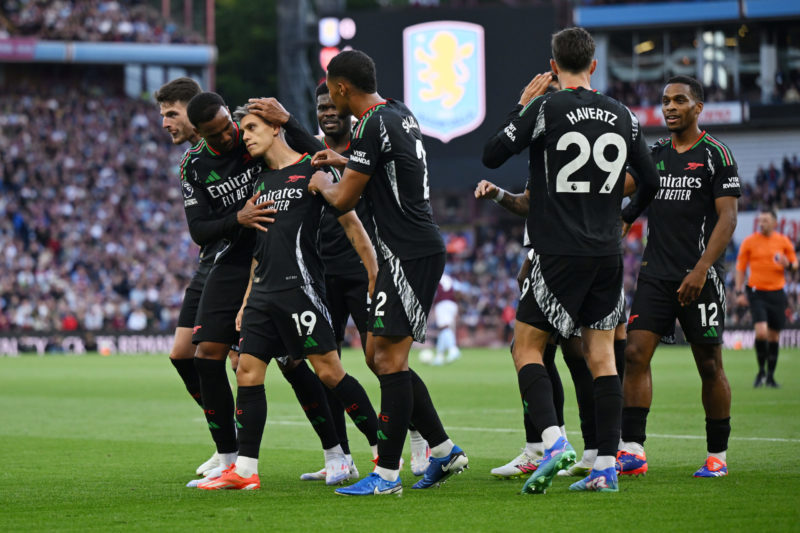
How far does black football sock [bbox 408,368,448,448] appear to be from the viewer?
22.0 ft

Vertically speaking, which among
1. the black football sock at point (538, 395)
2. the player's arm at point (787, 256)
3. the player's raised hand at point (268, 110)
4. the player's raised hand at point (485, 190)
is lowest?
the black football sock at point (538, 395)

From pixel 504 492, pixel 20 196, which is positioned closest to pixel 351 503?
pixel 504 492

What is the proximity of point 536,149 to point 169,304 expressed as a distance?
3036 cm

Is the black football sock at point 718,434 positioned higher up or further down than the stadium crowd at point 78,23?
further down

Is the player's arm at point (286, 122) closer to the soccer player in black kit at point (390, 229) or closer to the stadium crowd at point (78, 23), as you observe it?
the soccer player in black kit at point (390, 229)

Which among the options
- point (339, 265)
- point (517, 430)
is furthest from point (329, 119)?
point (517, 430)

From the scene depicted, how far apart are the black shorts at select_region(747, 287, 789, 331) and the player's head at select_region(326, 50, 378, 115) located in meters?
11.1

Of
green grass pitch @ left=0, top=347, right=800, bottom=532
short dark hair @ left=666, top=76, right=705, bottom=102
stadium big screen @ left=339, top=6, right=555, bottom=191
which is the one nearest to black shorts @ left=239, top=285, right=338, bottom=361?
green grass pitch @ left=0, top=347, right=800, bottom=532

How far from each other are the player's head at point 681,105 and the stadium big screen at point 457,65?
2246cm

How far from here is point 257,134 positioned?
6980 mm

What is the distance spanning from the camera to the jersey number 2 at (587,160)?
6.24 m

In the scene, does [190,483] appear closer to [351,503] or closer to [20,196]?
[351,503]

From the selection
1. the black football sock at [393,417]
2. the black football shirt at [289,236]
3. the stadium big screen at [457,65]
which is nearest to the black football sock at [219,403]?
the black football shirt at [289,236]

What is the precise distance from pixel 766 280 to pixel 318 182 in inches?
431
